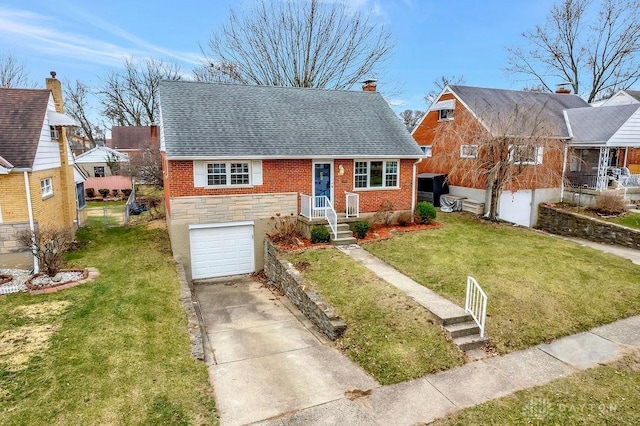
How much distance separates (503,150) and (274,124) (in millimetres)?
10279

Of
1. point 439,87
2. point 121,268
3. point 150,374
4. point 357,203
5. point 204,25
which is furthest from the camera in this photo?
point 439,87

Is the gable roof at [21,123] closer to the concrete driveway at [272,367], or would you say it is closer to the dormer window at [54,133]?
the dormer window at [54,133]

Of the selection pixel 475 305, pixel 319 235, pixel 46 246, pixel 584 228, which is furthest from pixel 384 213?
pixel 46 246

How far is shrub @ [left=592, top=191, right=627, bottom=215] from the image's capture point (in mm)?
17922

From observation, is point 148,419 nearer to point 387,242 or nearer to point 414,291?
point 414,291

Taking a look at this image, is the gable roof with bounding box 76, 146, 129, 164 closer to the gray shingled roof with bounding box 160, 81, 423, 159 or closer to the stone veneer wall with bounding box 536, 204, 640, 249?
the gray shingled roof with bounding box 160, 81, 423, 159

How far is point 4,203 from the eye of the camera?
11852 millimetres

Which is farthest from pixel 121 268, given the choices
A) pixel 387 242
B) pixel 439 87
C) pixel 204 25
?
pixel 439 87

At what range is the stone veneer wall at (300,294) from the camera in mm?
8928

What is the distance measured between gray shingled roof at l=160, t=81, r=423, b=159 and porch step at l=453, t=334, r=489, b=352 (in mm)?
9165

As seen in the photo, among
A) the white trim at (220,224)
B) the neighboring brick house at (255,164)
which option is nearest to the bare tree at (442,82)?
the neighboring brick house at (255,164)

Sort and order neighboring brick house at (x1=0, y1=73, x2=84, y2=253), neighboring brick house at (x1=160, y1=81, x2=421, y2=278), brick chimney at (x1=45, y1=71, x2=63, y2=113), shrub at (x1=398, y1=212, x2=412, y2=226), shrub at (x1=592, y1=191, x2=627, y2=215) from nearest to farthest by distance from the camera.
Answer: neighboring brick house at (x1=0, y1=73, x2=84, y2=253), neighboring brick house at (x1=160, y1=81, x2=421, y2=278), brick chimney at (x1=45, y1=71, x2=63, y2=113), shrub at (x1=398, y1=212, x2=412, y2=226), shrub at (x1=592, y1=191, x2=627, y2=215)

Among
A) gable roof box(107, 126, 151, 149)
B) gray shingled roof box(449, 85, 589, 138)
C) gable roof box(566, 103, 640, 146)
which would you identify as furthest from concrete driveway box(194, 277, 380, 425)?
gable roof box(107, 126, 151, 149)

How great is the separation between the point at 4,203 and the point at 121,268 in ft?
13.0
